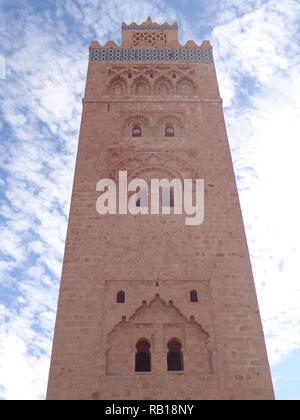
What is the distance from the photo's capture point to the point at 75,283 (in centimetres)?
837

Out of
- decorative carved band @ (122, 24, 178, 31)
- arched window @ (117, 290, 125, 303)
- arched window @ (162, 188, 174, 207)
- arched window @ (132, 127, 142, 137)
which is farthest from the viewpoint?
decorative carved band @ (122, 24, 178, 31)

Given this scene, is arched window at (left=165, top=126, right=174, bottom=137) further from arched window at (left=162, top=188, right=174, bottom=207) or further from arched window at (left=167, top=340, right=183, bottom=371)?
arched window at (left=167, top=340, right=183, bottom=371)

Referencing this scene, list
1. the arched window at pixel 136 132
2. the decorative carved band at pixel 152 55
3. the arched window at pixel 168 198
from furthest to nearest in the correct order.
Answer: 1. the decorative carved band at pixel 152 55
2. the arched window at pixel 136 132
3. the arched window at pixel 168 198

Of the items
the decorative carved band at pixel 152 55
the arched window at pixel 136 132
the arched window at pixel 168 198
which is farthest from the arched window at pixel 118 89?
the arched window at pixel 168 198

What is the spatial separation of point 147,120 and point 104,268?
Answer: 13.3 ft

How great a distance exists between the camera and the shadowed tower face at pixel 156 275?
7.43 metres

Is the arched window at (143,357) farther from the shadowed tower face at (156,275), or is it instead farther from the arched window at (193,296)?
the arched window at (193,296)

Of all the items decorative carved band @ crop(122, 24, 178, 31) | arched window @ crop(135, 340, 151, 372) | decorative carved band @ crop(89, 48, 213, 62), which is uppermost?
decorative carved band @ crop(122, 24, 178, 31)

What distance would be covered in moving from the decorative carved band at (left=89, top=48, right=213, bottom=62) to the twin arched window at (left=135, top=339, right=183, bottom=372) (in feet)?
24.8

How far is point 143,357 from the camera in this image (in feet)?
26.0

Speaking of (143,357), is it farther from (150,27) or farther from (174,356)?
(150,27)

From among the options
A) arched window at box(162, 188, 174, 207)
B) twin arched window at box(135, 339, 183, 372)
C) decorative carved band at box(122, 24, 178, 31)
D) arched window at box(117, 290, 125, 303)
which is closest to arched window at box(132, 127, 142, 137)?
arched window at box(162, 188, 174, 207)

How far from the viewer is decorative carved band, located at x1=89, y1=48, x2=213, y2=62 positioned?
42.1 ft
